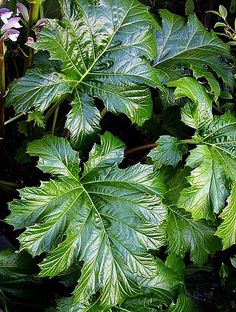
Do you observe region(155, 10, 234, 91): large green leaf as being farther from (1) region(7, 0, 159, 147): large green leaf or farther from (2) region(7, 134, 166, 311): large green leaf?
(2) region(7, 134, 166, 311): large green leaf

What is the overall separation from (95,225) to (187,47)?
0.61m

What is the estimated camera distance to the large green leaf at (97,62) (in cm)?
128

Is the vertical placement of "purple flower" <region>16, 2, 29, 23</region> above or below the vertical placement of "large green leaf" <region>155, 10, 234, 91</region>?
above

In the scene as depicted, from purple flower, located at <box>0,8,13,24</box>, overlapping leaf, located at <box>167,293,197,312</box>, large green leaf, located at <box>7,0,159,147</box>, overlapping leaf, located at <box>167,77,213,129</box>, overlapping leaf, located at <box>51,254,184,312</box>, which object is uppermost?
purple flower, located at <box>0,8,13,24</box>

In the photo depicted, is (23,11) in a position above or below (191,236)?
above

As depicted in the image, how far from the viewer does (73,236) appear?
1166 mm

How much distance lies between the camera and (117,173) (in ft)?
4.18

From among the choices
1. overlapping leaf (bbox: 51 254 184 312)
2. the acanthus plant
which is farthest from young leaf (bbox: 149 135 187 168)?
overlapping leaf (bbox: 51 254 184 312)

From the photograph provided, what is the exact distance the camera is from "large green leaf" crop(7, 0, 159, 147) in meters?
1.28

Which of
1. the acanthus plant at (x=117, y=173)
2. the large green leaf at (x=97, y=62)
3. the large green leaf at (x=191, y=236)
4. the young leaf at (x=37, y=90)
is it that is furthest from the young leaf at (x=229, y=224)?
the young leaf at (x=37, y=90)

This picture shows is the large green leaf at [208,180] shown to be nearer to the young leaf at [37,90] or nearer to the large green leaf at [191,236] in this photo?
the large green leaf at [191,236]

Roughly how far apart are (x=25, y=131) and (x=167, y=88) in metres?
0.44

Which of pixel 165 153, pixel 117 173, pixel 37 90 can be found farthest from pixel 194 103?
pixel 37 90

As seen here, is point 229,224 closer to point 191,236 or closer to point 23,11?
point 191,236
